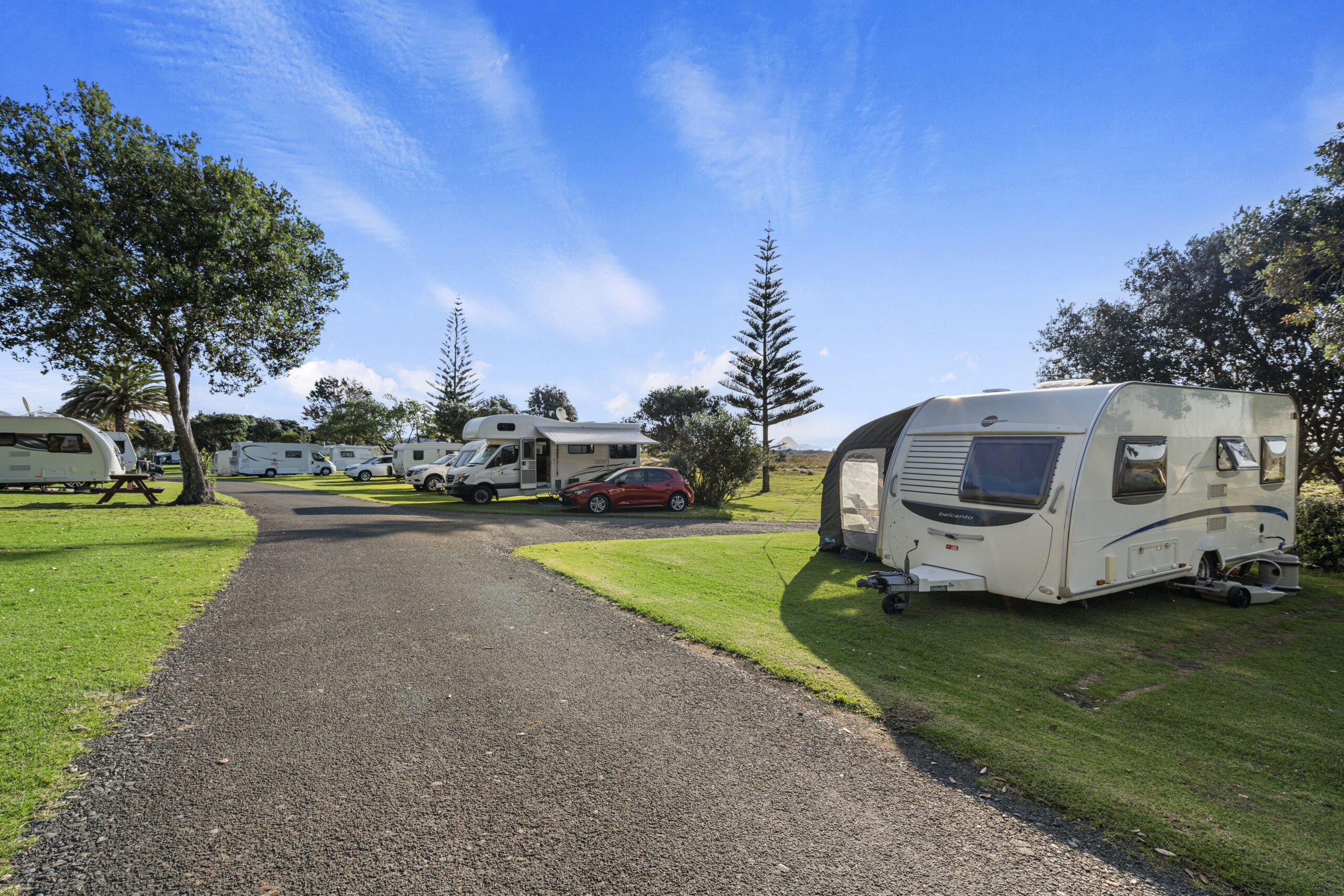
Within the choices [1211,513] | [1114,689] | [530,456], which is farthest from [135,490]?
[1211,513]

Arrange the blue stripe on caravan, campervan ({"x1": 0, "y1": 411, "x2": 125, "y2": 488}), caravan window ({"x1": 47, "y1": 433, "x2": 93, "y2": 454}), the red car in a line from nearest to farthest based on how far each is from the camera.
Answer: the blue stripe on caravan → the red car → campervan ({"x1": 0, "y1": 411, "x2": 125, "y2": 488}) → caravan window ({"x1": 47, "y1": 433, "x2": 93, "y2": 454})

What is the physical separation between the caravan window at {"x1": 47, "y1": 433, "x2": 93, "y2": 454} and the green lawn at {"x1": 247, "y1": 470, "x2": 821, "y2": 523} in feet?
16.7

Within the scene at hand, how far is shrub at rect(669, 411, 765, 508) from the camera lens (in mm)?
21266

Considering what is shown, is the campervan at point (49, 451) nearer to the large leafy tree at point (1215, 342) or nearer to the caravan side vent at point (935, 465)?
the caravan side vent at point (935, 465)

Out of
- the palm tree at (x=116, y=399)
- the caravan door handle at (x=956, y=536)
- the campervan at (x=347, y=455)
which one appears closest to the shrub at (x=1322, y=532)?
the caravan door handle at (x=956, y=536)

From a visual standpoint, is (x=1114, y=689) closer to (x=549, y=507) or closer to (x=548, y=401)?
(x=549, y=507)

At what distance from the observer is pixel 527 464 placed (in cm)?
1922

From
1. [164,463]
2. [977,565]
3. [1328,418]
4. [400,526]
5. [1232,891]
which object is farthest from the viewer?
[164,463]

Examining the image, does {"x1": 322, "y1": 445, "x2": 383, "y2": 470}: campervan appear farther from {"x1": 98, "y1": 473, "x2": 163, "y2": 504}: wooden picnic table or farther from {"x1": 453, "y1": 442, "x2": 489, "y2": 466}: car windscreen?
{"x1": 453, "y1": 442, "x2": 489, "y2": 466}: car windscreen

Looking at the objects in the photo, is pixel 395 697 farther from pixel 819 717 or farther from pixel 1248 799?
pixel 1248 799

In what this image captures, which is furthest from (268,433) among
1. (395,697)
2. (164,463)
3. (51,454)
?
A: (395,697)

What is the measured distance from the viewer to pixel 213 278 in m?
15.4

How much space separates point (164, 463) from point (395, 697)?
59.8 m

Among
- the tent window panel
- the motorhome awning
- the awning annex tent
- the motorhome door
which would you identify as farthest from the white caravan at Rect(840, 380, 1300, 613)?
the motorhome door
